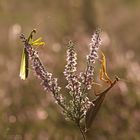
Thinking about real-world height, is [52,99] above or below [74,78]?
below

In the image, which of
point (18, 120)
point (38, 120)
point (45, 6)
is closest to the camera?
point (18, 120)

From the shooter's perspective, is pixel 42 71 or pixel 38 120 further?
pixel 38 120

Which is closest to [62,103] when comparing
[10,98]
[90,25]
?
[10,98]

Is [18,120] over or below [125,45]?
below

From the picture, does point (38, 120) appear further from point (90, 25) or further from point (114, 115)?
point (90, 25)

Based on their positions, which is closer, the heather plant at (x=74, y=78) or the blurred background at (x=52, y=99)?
the heather plant at (x=74, y=78)

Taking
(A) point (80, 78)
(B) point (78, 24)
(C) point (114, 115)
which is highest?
(B) point (78, 24)

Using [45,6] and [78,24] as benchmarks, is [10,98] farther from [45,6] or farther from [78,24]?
[45,6]

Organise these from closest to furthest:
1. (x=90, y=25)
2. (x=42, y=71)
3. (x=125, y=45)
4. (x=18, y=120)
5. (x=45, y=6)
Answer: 1. (x=42, y=71)
2. (x=18, y=120)
3. (x=90, y=25)
4. (x=125, y=45)
5. (x=45, y=6)

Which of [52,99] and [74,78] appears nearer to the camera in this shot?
[74,78]

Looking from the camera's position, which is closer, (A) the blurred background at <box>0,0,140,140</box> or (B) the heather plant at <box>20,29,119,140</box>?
(B) the heather plant at <box>20,29,119,140</box>
